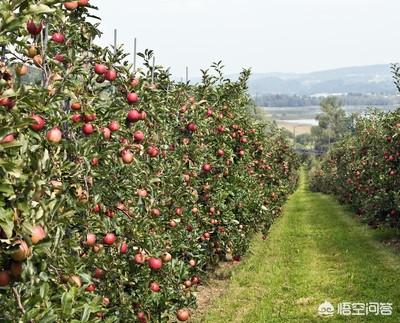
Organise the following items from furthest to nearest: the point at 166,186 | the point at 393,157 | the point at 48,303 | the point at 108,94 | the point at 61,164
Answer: the point at 393,157 → the point at 166,186 → the point at 108,94 → the point at 61,164 → the point at 48,303

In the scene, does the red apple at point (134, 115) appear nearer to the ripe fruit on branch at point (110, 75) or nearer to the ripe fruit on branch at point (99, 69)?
the ripe fruit on branch at point (110, 75)

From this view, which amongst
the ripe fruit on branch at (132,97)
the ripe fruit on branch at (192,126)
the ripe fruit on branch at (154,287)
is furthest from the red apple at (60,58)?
the ripe fruit on branch at (192,126)

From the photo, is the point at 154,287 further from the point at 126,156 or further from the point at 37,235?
the point at 37,235

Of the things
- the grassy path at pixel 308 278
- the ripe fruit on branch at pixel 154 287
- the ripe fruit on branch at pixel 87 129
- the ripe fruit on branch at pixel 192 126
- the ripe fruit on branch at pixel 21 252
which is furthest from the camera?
the grassy path at pixel 308 278

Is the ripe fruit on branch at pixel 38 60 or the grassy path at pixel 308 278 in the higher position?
the ripe fruit on branch at pixel 38 60

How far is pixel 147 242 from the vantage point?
494cm

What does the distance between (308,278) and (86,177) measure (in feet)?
28.2

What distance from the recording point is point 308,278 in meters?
11.6

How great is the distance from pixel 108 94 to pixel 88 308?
316 centimetres

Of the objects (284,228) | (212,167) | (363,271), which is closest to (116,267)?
(212,167)

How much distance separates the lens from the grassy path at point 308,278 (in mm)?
9078

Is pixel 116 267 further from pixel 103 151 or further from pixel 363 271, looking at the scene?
pixel 363 271

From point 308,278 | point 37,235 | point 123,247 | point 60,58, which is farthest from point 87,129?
point 308,278

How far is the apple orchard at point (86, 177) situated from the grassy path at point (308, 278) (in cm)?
156
